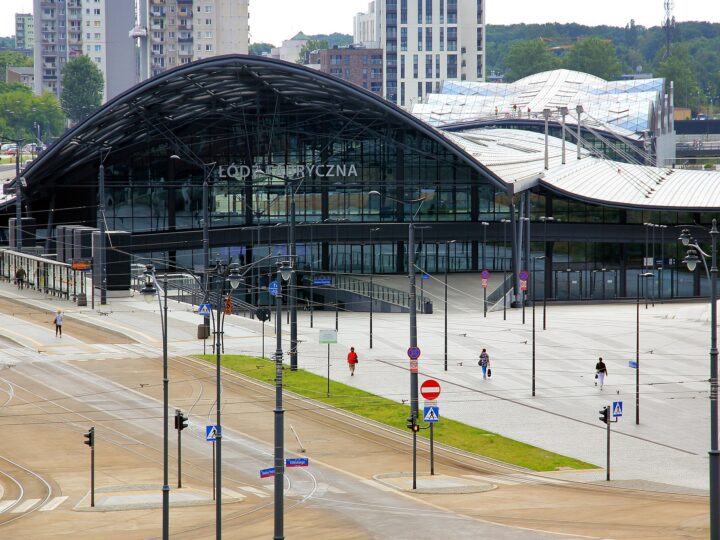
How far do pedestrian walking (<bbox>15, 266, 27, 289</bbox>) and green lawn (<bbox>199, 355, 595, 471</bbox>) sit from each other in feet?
92.2

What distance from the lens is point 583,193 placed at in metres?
103

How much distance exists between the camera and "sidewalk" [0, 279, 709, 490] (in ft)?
160

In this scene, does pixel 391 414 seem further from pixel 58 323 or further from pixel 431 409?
pixel 58 323

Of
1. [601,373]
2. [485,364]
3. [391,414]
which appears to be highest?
[485,364]

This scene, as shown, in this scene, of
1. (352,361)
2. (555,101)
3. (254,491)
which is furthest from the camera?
(555,101)

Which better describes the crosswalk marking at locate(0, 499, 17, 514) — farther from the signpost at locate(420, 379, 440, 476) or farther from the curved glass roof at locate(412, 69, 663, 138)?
the curved glass roof at locate(412, 69, 663, 138)

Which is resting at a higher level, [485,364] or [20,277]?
[20,277]

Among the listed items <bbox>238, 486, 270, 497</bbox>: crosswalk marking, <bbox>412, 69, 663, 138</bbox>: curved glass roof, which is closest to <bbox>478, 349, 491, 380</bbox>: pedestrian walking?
<bbox>238, 486, 270, 497</bbox>: crosswalk marking

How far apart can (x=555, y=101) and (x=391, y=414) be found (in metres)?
124

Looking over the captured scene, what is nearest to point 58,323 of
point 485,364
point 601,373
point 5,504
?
point 485,364

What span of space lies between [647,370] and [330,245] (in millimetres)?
49980

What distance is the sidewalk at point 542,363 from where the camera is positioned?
48719 millimetres

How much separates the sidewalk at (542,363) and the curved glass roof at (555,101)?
7463cm

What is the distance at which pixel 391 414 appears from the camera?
174 ft
